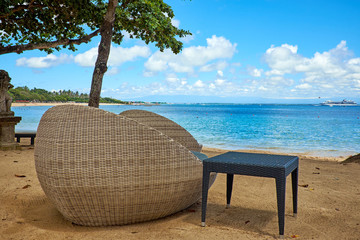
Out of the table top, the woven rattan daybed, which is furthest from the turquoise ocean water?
the woven rattan daybed

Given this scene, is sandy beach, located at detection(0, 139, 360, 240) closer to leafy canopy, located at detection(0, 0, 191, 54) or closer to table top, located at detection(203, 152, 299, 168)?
table top, located at detection(203, 152, 299, 168)

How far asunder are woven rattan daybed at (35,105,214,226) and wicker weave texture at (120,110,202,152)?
1.45 metres

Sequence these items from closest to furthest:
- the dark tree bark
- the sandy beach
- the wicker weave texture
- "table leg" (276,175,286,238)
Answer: "table leg" (276,175,286,238), the sandy beach, the wicker weave texture, the dark tree bark

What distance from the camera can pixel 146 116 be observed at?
14.0 ft

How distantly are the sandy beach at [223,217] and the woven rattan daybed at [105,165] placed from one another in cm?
19

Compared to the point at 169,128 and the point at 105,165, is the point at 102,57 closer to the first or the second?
the point at 169,128

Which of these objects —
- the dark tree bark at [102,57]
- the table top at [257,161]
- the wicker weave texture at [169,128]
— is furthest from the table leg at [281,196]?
the dark tree bark at [102,57]

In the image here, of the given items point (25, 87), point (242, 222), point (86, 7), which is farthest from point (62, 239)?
point (25, 87)

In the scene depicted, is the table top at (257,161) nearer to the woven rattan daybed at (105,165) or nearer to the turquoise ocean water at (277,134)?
the woven rattan daybed at (105,165)

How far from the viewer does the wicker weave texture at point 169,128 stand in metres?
4.02

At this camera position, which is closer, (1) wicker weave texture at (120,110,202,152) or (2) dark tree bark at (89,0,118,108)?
(1) wicker weave texture at (120,110,202,152)

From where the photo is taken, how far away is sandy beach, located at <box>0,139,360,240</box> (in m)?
2.47

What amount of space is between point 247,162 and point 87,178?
4.11 feet

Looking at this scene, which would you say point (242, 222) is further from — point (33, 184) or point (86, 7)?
point (86, 7)
